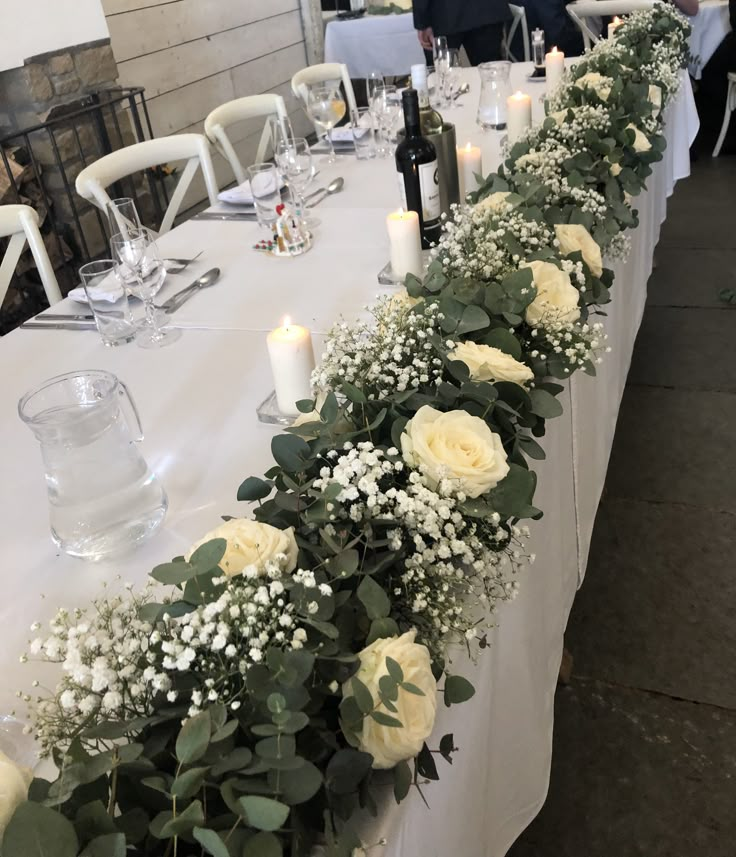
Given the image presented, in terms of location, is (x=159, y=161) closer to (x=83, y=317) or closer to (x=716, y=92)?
(x=83, y=317)

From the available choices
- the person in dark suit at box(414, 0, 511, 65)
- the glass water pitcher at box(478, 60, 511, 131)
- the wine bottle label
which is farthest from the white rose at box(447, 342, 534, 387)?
the person in dark suit at box(414, 0, 511, 65)

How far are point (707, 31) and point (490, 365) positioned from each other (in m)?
4.76

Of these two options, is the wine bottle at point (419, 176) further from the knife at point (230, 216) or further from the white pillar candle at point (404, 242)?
the knife at point (230, 216)

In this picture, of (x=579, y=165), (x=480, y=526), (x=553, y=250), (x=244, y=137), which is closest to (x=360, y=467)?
(x=480, y=526)

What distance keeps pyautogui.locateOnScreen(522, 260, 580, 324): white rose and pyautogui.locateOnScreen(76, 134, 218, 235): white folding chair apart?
4.67 ft

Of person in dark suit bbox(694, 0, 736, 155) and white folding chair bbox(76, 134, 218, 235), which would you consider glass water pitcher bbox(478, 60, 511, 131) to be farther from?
person in dark suit bbox(694, 0, 736, 155)

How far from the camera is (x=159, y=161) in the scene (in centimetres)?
239

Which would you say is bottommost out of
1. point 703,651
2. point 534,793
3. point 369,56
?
point 703,651

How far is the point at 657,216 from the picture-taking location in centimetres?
306

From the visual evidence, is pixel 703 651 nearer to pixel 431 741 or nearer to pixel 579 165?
pixel 579 165

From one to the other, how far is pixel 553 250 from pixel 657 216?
2.14 m

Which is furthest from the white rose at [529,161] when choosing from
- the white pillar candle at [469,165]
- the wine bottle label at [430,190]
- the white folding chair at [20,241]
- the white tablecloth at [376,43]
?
the white tablecloth at [376,43]

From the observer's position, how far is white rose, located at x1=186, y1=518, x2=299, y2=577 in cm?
62

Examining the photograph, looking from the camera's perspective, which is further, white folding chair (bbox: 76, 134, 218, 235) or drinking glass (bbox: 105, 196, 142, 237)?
white folding chair (bbox: 76, 134, 218, 235)
